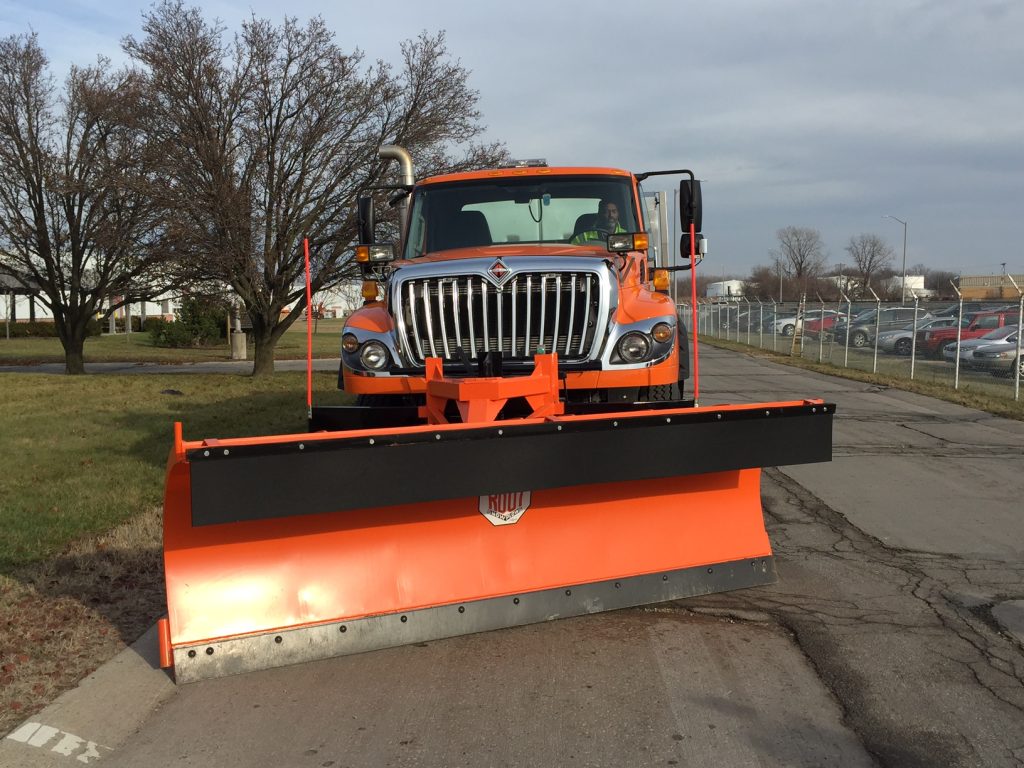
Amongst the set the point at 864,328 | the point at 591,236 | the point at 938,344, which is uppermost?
the point at 591,236

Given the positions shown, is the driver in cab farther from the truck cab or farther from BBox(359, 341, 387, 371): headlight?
BBox(359, 341, 387, 371): headlight

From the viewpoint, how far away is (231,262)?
59.5 feet

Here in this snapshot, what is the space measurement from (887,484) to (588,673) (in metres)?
5.17

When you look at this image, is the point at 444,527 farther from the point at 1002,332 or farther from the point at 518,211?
the point at 1002,332

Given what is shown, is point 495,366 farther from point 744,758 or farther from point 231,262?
point 231,262

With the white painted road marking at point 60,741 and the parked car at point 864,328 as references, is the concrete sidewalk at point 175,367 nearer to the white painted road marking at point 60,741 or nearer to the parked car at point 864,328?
the parked car at point 864,328

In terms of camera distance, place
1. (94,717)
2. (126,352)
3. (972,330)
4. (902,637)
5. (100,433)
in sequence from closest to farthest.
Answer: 1. (94,717)
2. (902,637)
3. (100,433)
4. (972,330)
5. (126,352)

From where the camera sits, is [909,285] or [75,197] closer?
[75,197]

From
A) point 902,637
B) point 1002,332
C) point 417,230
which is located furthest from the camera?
point 1002,332

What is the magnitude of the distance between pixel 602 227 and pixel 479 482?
3485 millimetres

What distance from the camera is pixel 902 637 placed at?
4539 millimetres

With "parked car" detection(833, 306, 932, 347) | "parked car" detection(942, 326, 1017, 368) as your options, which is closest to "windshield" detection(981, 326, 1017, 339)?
"parked car" detection(942, 326, 1017, 368)

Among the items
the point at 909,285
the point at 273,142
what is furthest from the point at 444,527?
the point at 909,285

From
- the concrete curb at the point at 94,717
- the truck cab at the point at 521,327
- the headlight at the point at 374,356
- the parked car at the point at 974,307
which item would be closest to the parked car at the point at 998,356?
the parked car at the point at 974,307
